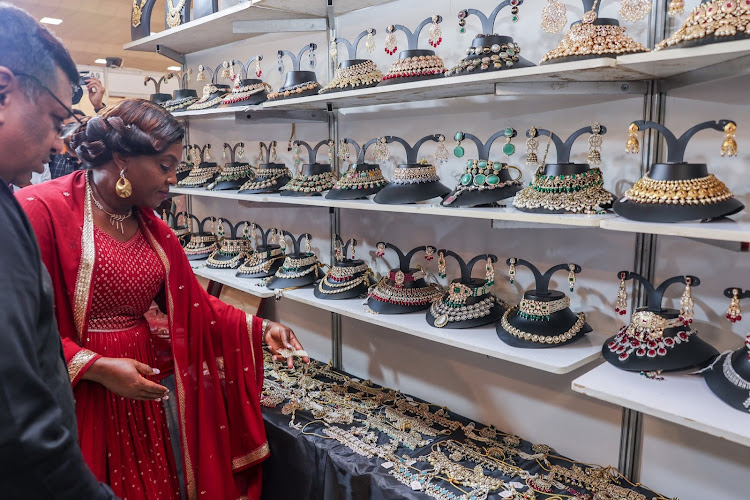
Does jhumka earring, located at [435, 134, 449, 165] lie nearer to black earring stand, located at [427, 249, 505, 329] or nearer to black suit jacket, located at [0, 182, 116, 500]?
black earring stand, located at [427, 249, 505, 329]

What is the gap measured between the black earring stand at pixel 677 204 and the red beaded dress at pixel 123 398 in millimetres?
1298

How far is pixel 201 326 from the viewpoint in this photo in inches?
70.4

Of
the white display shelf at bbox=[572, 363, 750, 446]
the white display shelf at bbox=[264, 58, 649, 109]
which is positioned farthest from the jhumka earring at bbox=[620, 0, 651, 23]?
the white display shelf at bbox=[572, 363, 750, 446]

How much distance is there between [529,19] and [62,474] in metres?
1.63

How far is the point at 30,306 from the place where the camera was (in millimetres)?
675

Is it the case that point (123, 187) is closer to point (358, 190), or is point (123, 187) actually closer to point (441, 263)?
point (358, 190)

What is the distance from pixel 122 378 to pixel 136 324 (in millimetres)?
271

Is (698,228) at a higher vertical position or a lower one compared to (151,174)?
lower

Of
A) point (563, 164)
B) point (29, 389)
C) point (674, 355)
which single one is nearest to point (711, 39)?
point (563, 164)

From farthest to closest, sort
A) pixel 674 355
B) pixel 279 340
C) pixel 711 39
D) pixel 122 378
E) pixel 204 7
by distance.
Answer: pixel 204 7 < pixel 279 340 < pixel 122 378 < pixel 674 355 < pixel 711 39

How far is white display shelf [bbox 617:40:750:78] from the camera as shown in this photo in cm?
102

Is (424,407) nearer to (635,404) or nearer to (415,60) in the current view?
(635,404)

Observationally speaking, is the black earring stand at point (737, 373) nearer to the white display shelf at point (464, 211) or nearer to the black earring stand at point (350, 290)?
the white display shelf at point (464, 211)

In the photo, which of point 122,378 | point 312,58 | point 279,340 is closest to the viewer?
point 122,378
